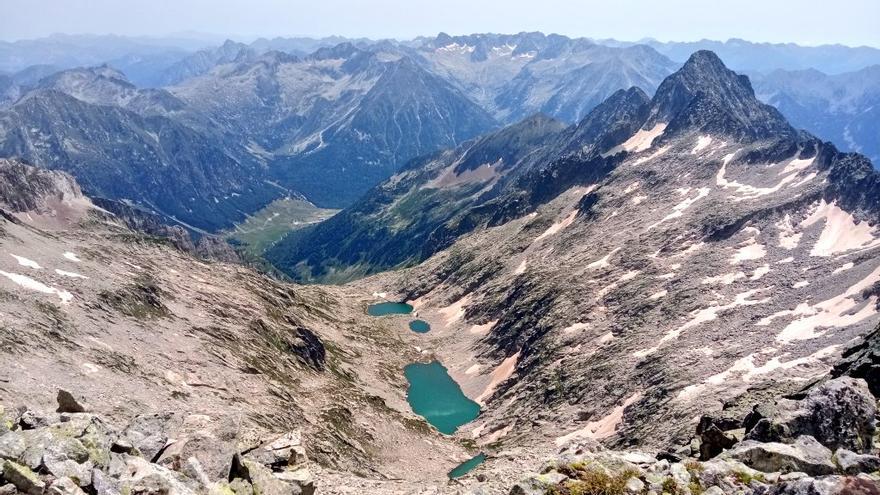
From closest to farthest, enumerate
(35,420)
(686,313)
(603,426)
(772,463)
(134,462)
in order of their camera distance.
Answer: (134,462) → (772,463) → (35,420) → (603,426) → (686,313)

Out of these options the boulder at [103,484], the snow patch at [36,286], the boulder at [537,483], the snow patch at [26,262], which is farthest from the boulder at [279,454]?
the snow patch at [26,262]

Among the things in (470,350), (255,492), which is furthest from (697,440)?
(470,350)

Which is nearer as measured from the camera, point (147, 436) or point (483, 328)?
point (147, 436)

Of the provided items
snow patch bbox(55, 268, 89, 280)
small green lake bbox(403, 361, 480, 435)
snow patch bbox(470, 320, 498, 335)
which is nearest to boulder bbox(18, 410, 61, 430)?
snow patch bbox(55, 268, 89, 280)

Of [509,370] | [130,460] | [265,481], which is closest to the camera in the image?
[130,460]

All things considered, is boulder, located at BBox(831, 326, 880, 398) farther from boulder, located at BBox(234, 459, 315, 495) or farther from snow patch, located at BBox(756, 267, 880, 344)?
snow patch, located at BBox(756, 267, 880, 344)

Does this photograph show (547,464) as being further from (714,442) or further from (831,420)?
(831,420)

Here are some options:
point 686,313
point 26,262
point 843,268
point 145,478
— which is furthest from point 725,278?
point 26,262

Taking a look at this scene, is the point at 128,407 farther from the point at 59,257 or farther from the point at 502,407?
the point at 502,407
